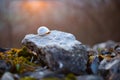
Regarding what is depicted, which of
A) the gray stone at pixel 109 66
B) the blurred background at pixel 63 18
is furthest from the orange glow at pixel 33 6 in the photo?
the gray stone at pixel 109 66

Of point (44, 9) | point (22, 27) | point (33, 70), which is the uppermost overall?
point (44, 9)

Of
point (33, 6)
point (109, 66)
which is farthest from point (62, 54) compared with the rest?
point (33, 6)

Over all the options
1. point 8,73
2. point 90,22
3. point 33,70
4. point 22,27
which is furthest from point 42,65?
point 90,22

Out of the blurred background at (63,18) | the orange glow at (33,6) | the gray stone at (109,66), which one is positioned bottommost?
the gray stone at (109,66)

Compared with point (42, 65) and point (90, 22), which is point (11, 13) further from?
point (42, 65)

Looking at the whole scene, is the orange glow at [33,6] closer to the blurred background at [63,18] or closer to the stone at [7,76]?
the blurred background at [63,18]

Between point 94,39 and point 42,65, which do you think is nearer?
→ point 42,65
